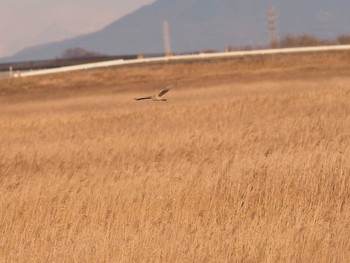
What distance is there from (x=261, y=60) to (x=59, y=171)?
4417 centimetres

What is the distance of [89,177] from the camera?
12.8 meters

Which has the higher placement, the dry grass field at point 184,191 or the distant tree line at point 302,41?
the dry grass field at point 184,191

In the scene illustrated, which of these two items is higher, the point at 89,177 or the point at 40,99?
the point at 89,177

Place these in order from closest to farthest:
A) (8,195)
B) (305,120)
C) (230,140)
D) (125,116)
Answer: (8,195) → (230,140) → (305,120) → (125,116)

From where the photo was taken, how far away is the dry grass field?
348 inches

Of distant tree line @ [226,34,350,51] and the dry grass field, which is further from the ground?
the dry grass field

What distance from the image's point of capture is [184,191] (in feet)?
37.0

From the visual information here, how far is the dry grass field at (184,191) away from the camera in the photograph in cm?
884

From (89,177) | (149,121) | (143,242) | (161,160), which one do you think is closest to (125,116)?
→ (149,121)

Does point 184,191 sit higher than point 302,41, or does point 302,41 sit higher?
point 184,191

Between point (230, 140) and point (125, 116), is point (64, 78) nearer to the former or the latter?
point (125, 116)

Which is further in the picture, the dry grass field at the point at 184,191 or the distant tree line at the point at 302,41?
the distant tree line at the point at 302,41

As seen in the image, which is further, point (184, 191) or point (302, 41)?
point (302, 41)

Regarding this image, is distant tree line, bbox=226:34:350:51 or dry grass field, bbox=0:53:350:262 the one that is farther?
distant tree line, bbox=226:34:350:51
